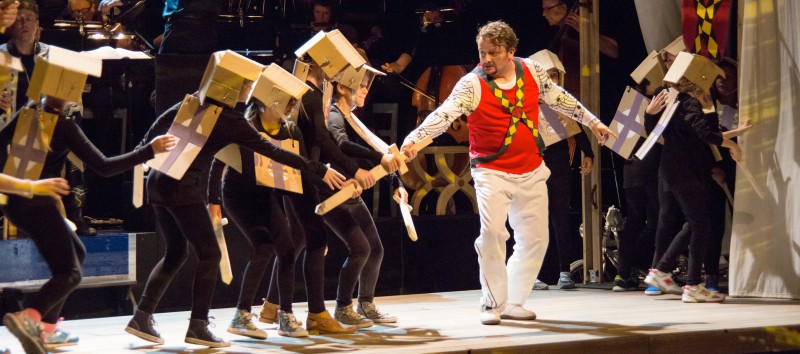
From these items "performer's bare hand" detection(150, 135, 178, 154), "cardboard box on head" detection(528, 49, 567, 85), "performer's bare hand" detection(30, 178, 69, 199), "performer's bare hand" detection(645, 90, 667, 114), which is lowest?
"performer's bare hand" detection(30, 178, 69, 199)

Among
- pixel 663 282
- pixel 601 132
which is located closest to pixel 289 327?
pixel 601 132

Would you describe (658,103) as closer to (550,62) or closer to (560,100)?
(550,62)

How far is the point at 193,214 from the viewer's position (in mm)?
4883

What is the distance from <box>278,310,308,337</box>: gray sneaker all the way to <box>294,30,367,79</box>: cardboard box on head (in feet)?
3.82

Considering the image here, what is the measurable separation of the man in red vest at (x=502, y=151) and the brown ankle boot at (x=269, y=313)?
3.43 feet

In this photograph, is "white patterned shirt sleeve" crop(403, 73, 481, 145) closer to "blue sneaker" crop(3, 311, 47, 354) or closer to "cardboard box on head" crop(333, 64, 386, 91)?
"cardboard box on head" crop(333, 64, 386, 91)

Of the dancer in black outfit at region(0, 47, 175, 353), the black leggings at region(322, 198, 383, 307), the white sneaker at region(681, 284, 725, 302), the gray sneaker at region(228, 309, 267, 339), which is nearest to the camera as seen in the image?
the dancer in black outfit at region(0, 47, 175, 353)

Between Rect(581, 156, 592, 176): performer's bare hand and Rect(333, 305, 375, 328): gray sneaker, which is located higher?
Rect(581, 156, 592, 176): performer's bare hand

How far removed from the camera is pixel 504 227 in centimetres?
576

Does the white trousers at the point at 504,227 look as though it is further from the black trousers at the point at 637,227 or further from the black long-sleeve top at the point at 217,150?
the black trousers at the point at 637,227

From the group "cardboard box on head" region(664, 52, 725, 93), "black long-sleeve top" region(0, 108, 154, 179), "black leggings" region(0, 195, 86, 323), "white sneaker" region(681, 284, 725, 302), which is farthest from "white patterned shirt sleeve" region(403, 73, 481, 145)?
"white sneaker" region(681, 284, 725, 302)

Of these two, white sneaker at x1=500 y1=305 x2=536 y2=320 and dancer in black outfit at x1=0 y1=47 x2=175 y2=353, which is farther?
white sneaker at x1=500 y1=305 x2=536 y2=320

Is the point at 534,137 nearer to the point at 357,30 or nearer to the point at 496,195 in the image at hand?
the point at 496,195

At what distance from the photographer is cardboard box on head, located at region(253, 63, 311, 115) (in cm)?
510
